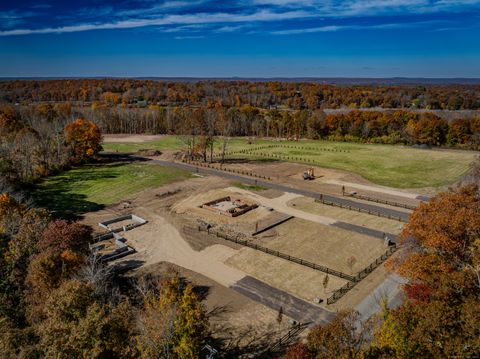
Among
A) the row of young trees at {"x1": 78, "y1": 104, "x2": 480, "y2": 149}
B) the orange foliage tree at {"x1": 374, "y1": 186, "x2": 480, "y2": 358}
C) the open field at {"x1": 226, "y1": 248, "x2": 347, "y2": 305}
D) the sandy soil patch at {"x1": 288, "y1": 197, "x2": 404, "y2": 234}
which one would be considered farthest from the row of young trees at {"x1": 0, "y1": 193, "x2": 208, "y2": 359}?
the row of young trees at {"x1": 78, "y1": 104, "x2": 480, "y2": 149}

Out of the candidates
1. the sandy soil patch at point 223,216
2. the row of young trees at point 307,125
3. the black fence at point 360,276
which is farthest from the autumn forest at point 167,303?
the row of young trees at point 307,125

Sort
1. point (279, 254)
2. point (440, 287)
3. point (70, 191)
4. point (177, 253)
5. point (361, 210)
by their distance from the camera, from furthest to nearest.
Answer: point (70, 191) < point (361, 210) < point (177, 253) < point (279, 254) < point (440, 287)

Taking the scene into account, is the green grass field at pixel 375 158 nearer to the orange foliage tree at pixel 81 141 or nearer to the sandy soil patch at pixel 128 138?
the sandy soil patch at pixel 128 138

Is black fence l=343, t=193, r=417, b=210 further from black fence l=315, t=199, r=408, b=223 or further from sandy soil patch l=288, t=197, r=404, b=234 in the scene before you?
sandy soil patch l=288, t=197, r=404, b=234

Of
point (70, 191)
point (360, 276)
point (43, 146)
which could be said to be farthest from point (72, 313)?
point (43, 146)

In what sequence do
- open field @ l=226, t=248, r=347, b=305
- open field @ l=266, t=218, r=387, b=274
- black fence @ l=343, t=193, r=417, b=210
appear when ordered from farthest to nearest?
black fence @ l=343, t=193, r=417, b=210, open field @ l=266, t=218, r=387, b=274, open field @ l=226, t=248, r=347, b=305

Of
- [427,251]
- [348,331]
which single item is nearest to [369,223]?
[427,251]

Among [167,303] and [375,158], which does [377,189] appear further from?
[167,303]
